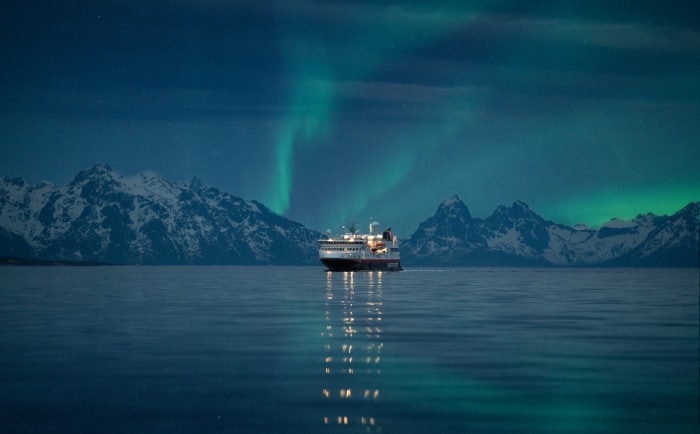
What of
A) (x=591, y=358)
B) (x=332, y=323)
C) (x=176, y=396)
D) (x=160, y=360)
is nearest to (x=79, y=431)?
(x=176, y=396)

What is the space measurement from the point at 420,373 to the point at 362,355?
20.9 ft

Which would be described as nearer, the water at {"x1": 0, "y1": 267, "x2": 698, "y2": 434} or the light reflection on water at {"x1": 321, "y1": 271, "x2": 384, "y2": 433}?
the water at {"x1": 0, "y1": 267, "x2": 698, "y2": 434}

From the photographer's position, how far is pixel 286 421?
25516 millimetres

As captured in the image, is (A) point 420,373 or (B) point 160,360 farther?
(B) point 160,360

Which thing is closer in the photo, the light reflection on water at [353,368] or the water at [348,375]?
the water at [348,375]

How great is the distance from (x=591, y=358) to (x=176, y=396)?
1950cm

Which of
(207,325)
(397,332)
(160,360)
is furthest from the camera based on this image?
(207,325)

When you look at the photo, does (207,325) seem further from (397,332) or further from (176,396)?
(176,396)

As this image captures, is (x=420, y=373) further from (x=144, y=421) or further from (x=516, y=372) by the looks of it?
(x=144, y=421)

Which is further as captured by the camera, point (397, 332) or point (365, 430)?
point (397, 332)

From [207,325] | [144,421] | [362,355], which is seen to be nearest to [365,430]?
[144,421]

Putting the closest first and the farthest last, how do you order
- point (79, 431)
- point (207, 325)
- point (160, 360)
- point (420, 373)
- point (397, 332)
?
1. point (79, 431)
2. point (420, 373)
3. point (160, 360)
4. point (397, 332)
5. point (207, 325)

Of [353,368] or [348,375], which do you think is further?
[353,368]

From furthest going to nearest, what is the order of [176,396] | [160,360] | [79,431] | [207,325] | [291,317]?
[291,317], [207,325], [160,360], [176,396], [79,431]
